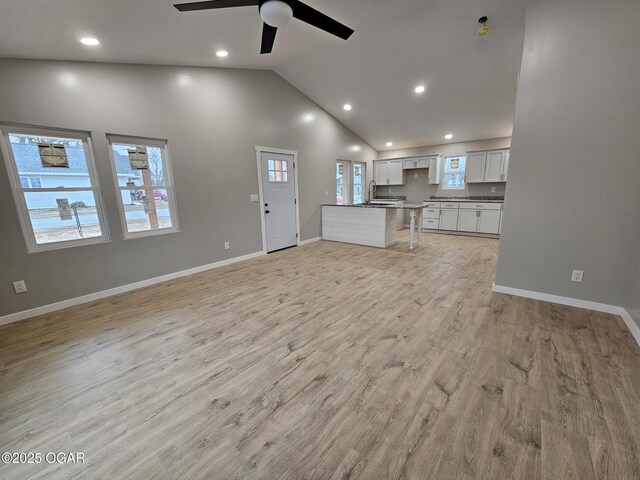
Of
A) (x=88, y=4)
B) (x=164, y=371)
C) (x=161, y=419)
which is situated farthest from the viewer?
(x=88, y=4)

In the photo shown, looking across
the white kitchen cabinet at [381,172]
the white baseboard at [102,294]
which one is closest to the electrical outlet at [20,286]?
the white baseboard at [102,294]

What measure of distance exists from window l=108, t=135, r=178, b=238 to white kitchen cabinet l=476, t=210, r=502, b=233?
6.43m

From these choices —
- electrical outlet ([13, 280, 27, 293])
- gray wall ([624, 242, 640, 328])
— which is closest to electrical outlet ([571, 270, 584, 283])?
gray wall ([624, 242, 640, 328])

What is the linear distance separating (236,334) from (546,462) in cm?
212

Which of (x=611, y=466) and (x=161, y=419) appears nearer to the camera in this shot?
(x=611, y=466)

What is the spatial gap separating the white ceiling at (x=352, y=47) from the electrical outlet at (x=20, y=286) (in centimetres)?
219

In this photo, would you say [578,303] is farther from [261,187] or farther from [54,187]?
[54,187]

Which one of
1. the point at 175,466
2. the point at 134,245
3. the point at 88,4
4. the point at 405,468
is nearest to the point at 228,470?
the point at 175,466

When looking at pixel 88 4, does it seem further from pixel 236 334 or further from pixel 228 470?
pixel 228 470

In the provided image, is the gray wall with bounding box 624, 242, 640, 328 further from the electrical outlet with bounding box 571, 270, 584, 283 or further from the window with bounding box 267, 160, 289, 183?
the window with bounding box 267, 160, 289, 183

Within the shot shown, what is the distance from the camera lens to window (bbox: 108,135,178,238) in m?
3.23

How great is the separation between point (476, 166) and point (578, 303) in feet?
14.9

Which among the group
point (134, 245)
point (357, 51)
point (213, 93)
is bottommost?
point (134, 245)

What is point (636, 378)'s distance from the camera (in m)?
1.67
